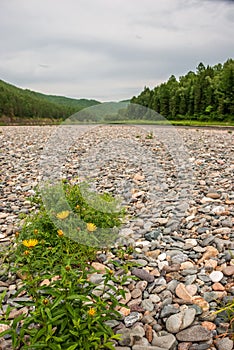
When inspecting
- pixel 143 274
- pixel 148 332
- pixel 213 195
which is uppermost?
pixel 213 195

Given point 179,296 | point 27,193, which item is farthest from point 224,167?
point 179,296

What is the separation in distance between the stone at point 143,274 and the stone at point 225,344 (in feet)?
2.62

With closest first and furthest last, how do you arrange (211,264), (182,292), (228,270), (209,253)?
1. (182,292)
2. (228,270)
3. (211,264)
4. (209,253)

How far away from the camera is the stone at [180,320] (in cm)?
226

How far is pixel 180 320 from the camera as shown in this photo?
231 cm

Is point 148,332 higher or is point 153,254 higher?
point 153,254

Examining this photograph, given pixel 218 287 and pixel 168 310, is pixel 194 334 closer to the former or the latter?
pixel 168 310

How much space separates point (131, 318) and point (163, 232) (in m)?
1.47

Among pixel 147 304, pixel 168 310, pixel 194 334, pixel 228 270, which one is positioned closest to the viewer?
pixel 194 334

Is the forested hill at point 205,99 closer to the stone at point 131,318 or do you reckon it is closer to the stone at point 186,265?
the stone at point 186,265

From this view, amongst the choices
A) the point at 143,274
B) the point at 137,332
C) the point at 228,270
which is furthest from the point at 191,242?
the point at 137,332

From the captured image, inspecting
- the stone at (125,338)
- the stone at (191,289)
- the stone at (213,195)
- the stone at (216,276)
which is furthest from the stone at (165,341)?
the stone at (213,195)

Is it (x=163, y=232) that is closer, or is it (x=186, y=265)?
(x=186, y=265)

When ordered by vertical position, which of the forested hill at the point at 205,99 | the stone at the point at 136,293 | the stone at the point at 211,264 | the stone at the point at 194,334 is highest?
the forested hill at the point at 205,99
